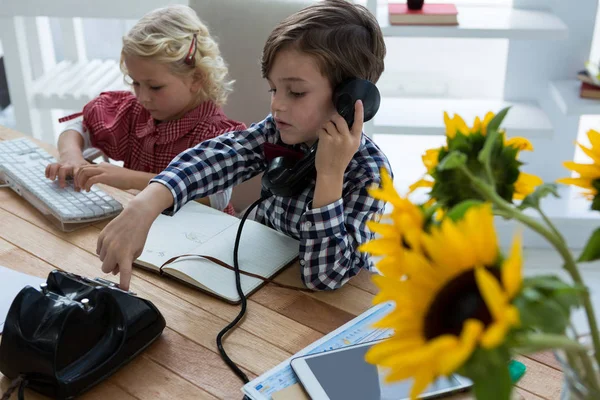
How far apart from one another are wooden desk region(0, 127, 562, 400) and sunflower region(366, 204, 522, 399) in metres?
0.51

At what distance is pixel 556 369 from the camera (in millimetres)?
915

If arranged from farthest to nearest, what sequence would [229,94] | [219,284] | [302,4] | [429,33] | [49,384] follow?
[429,33] → [229,94] → [302,4] → [219,284] → [49,384]

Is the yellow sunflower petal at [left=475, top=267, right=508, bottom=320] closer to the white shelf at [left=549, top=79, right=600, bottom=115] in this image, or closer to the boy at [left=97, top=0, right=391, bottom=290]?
the boy at [left=97, top=0, right=391, bottom=290]

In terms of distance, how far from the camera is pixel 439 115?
2.33 metres

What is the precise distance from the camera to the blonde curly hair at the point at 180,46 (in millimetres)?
1580

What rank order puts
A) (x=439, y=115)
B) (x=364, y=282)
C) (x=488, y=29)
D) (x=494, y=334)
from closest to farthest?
1. (x=494, y=334)
2. (x=364, y=282)
3. (x=488, y=29)
4. (x=439, y=115)

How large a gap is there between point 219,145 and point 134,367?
550 millimetres

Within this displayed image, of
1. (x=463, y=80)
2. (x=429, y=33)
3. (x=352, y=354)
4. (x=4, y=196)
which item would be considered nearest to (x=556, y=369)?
(x=352, y=354)

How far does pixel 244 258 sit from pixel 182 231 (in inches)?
6.0

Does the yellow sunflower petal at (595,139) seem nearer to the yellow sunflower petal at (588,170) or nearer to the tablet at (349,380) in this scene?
the yellow sunflower petal at (588,170)

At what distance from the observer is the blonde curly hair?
158 cm

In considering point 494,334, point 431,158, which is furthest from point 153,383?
point 494,334

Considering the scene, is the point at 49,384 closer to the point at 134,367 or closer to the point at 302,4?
the point at 134,367

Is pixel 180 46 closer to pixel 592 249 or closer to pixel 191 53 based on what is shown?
pixel 191 53
